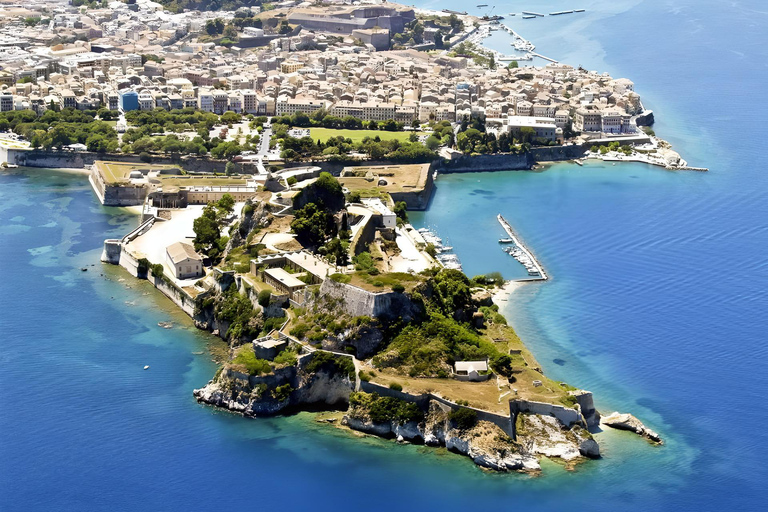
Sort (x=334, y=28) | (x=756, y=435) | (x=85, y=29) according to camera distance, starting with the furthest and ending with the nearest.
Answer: (x=334, y=28)
(x=85, y=29)
(x=756, y=435)

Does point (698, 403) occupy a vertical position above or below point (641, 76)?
below

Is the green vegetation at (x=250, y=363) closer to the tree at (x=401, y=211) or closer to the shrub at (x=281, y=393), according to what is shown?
the shrub at (x=281, y=393)

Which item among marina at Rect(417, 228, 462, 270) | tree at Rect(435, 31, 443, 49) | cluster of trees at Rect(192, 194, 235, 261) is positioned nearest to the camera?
cluster of trees at Rect(192, 194, 235, 261)

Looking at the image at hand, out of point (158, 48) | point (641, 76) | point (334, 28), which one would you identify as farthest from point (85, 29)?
point (641, 76)

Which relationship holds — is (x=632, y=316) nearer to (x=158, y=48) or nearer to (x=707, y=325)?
(x=707, y=325)

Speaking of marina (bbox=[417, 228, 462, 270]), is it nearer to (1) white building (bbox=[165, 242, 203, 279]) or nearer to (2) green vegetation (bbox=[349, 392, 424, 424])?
(1) white building (bbox=[165, 242, 203, 279])

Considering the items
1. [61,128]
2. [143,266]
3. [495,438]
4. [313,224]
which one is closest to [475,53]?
[61,128]

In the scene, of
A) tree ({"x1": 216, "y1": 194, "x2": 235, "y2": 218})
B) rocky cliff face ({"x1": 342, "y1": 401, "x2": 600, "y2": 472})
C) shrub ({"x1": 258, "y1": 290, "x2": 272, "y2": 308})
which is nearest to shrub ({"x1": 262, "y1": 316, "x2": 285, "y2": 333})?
shrub ({"x1": 258, "y1": 290, "x2": 272, "y2": 308})
